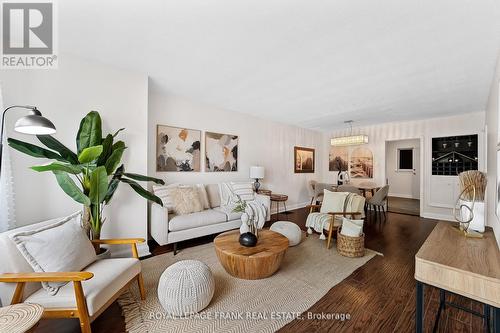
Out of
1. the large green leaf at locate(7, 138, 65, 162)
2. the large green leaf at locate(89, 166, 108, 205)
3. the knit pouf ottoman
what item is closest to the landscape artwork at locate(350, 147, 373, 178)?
the knit pouf ottoman

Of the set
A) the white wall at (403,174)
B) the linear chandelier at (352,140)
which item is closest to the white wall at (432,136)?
the linear chandelier at (352,140)

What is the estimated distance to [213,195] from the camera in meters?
4.03

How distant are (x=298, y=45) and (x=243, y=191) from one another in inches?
114

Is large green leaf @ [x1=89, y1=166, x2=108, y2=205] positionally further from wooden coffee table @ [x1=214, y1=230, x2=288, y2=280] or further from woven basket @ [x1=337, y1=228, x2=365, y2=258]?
woven basket @ [x1=337, y1=228, x2=365, y2=258]

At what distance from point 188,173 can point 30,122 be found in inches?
99.1

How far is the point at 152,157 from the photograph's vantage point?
3613 millimetres

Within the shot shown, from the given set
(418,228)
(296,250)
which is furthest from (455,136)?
(296,250)

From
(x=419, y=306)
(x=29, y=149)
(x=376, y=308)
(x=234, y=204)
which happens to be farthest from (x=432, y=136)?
(x=29, y=149)

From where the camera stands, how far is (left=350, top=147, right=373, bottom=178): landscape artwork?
6496 mm

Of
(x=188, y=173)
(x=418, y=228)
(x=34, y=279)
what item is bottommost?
(x=418, y=228)

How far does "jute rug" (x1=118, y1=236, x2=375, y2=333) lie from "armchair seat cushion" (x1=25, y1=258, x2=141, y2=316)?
0.38 meters

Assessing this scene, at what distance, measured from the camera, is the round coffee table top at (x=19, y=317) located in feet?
3.36

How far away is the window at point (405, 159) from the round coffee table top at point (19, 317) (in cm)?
Answer: 1048

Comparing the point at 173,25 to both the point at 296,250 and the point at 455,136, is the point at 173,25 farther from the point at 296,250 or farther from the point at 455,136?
the point at 455,136
